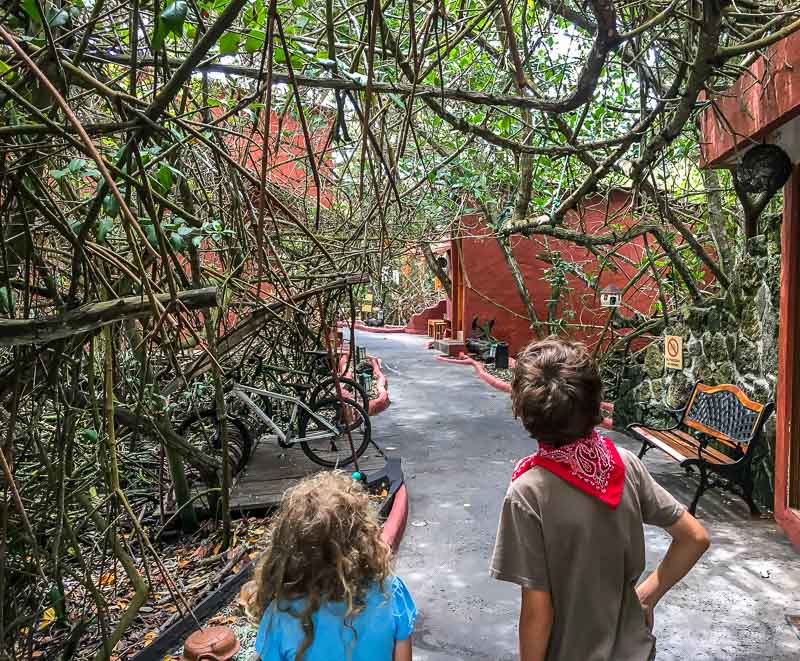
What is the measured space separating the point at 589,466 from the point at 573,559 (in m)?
0.23

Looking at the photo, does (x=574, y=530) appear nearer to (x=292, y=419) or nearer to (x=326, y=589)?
(x=326, y=589)

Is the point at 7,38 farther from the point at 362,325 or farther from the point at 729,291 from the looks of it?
the point at 362,325

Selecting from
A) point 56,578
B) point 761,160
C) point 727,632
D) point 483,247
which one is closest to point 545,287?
point 483,247

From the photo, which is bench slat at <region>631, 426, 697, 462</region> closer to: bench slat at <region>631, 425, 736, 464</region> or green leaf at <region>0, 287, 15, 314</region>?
bench slat at <region>631, 425, 736, 464</region>

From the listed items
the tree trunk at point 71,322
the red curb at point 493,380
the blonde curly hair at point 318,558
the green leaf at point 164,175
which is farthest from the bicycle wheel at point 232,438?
the blonde curly hair at point 318,558

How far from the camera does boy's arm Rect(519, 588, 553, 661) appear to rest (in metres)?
1.56

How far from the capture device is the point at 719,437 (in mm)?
5496

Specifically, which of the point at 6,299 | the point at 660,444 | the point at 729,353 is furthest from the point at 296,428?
the point at 6,299

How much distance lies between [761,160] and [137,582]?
459cm

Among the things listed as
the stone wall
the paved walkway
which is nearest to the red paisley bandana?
the paved walkway

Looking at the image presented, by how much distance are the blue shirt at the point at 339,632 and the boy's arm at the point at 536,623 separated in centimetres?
33

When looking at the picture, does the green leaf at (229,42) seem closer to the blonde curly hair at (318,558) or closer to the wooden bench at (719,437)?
the blonde curly hair at (318,558)

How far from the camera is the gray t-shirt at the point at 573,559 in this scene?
156 cm

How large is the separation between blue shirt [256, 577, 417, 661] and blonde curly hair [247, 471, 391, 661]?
21 mm
